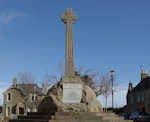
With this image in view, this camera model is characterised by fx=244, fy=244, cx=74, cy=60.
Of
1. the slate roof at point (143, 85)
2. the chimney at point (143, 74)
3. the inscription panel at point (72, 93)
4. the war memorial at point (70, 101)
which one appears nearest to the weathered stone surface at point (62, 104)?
the war memorial at point (70, 101)

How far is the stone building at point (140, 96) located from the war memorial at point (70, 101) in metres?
29.5

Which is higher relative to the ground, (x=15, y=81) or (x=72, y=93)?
(x=15, y=81)

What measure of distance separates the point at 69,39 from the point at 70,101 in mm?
4188

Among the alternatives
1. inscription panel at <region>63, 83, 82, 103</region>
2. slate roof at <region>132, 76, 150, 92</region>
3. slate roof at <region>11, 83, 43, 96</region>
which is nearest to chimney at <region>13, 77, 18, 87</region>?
slate roof at <region>11, 83, 43, 96</region>

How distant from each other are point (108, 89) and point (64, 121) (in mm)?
31797

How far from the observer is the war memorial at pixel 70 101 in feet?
Answer: 44.6

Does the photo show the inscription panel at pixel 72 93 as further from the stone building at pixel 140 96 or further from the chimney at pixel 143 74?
the chimney at pixel 143 74

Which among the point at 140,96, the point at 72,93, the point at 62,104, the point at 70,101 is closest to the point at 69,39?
the point at 72,93

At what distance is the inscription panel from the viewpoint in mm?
15289

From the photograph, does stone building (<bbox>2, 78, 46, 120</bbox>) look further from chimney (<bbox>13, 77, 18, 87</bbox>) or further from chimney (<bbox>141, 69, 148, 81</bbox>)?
chimney (<bbox>141, 69, 148, 81</bbox>)

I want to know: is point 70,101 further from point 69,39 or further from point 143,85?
point 143,85

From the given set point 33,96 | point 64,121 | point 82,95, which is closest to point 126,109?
→ point 33,96

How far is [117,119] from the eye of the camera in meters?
14.3

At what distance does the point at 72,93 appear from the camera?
15320 mm
